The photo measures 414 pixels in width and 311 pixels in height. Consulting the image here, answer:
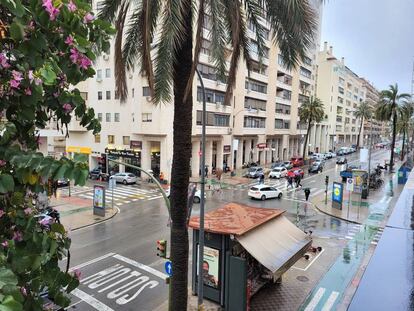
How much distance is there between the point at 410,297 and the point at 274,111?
57.6m

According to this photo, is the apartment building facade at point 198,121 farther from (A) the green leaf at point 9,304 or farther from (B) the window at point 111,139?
(A) the green leaf at point 9,304

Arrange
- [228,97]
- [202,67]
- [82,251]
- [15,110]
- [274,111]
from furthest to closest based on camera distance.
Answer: [274,111]
[202,67]
[82,251]
[228,97]
[15,110]

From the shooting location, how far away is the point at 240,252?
38.1 ft

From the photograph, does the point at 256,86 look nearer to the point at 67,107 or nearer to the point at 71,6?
the point at 67,107

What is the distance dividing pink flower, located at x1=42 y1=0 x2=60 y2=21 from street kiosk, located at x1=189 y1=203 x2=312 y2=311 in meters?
9.04

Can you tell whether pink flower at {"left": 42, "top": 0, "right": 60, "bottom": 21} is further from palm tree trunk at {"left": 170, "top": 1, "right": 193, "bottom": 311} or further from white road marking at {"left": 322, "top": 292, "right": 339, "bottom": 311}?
white road marking at {"left": 322, "top": 292, "right": 339, "bottom": 311}

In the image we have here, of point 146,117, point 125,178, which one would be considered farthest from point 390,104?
point 125,178

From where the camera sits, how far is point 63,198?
101ft

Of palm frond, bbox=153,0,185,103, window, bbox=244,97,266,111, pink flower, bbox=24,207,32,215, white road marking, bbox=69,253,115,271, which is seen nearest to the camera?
pink flower, bbox=24,207,32,215

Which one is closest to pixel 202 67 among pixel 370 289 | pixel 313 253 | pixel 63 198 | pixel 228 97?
pixel 63 198

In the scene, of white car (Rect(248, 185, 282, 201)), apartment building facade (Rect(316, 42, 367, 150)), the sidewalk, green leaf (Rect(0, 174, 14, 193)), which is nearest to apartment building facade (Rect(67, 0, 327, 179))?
white car (Rect(248, 185, 282, 201))

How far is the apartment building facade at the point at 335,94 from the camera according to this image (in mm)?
95312

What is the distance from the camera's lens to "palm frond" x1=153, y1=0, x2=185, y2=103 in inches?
273

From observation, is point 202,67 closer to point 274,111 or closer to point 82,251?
point 274,111
